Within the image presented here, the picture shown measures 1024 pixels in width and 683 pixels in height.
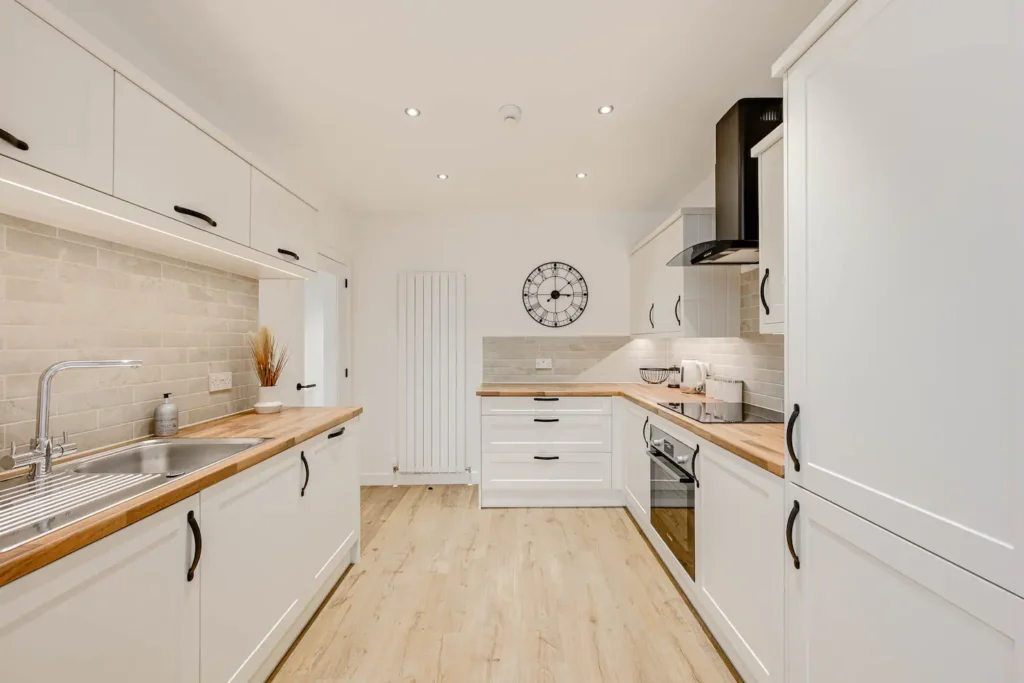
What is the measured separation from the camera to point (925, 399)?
0.93 metres

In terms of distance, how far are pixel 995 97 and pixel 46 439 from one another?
7.79 feet

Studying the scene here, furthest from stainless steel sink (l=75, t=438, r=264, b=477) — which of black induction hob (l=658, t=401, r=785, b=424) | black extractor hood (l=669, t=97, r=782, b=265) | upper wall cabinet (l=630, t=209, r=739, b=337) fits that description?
upper wall cabinet (l=630, t=209, r=739, b=337)

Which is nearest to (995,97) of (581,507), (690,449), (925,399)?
(925,399)

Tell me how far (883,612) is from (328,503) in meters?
2.14

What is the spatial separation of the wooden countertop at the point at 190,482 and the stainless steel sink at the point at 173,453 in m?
0.07

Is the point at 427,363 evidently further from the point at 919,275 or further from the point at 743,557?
the point at 919,275

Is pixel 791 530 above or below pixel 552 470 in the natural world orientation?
above

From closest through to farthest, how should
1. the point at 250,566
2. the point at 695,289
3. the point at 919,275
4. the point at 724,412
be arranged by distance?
the point at 919,275, the point at 250,566, the point at 724,412, the point at 695,289

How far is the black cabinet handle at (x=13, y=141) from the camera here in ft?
3.34

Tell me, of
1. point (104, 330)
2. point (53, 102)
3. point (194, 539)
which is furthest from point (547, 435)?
point (53, 102)

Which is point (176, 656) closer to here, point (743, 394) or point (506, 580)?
point (506, 580)

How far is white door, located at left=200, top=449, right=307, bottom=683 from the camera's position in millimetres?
1393

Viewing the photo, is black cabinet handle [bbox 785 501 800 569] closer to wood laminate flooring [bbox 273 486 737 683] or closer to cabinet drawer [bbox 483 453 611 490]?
wood laminate flooring [bbox 273 486 737 683]

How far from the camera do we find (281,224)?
2.34 m
